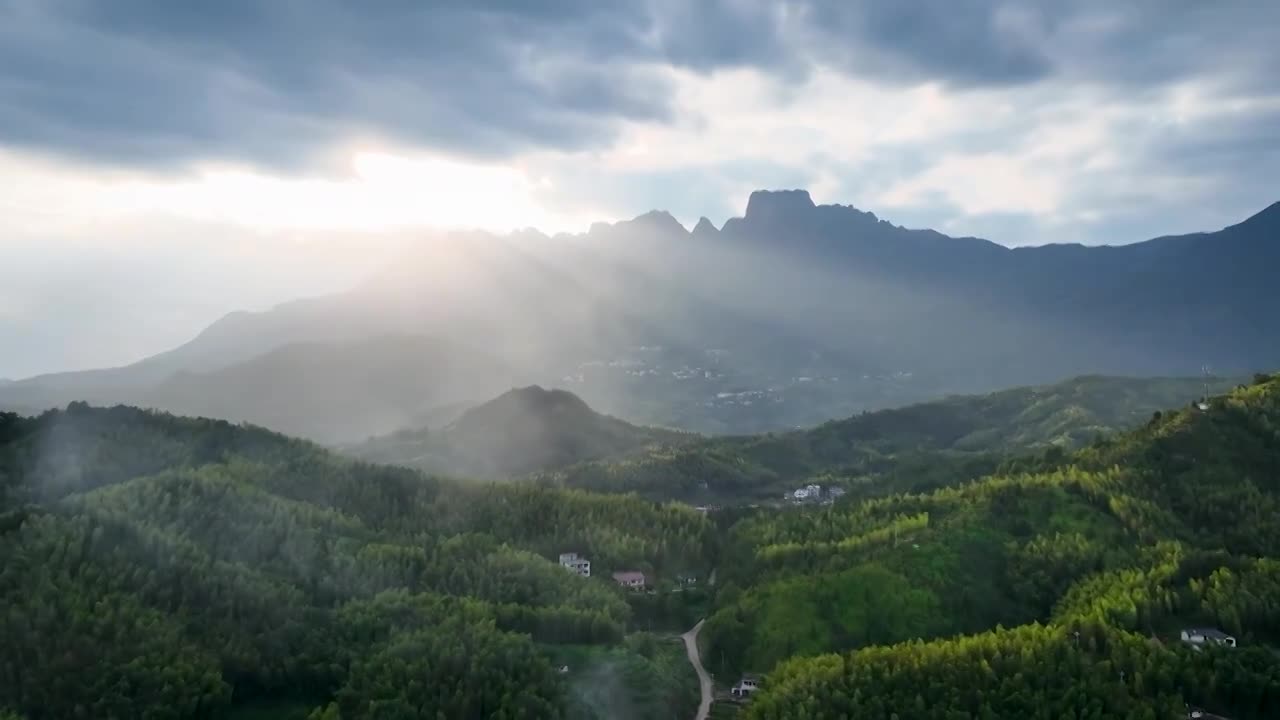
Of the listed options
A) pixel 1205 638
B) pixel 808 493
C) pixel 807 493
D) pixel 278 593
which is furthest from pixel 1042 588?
pixel 807 493

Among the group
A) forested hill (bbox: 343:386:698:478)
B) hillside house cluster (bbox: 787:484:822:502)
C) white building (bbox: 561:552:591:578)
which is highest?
forested hill (bbox: 343:386:698:478)

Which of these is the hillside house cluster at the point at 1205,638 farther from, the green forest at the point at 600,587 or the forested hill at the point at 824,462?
the forested hill at the point at 824,462

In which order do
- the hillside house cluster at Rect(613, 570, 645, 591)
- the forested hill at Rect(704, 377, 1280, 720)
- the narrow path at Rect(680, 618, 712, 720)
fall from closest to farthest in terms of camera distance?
the forested hill at Rect(704, 377, 1280, 720), the narrow path at Rect(680, 618, 712, 720), the hillside house cluster at Rect(613, 570, 645, 591)

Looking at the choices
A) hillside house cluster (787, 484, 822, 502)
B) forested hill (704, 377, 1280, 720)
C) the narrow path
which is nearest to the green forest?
forested hill (704, 377, 1280, 720)

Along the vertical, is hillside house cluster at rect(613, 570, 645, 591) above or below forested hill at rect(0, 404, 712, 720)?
below

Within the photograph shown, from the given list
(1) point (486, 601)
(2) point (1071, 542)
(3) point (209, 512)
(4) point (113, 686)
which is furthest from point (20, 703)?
(2) point (1071, 542)

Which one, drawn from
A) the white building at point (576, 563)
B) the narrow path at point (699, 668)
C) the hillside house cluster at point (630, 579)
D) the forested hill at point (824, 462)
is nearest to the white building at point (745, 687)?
the narrow path at point (699, 668)

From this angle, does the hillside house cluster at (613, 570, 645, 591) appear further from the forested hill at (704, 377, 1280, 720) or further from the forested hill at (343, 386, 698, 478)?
the forested hill at (343, 386, 698, 478)

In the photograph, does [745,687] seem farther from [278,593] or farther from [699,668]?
[278,593]
